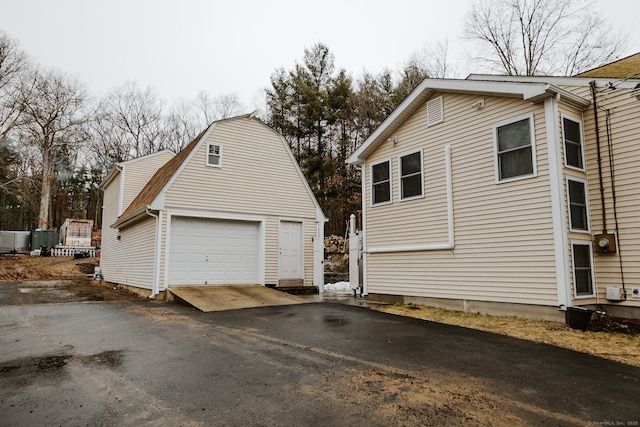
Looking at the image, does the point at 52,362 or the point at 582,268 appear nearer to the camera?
the point at 52,362

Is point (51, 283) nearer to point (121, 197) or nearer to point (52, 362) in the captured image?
point (121, 197)

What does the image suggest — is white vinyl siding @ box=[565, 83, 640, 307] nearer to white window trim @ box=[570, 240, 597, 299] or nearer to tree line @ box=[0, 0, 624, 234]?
white window trim @ box=[570, 240, 597, 299]

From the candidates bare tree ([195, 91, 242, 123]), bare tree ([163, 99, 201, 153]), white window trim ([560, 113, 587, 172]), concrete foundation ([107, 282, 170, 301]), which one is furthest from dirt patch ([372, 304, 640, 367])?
bare tree ([163, 99, 201, 153])

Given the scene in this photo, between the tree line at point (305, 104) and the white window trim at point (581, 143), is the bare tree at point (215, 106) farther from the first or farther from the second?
the white window trim at point (581, 143)

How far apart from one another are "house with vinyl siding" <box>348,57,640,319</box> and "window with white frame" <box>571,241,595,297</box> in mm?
26

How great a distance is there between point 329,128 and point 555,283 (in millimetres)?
21482

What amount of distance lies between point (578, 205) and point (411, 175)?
12.5 ft

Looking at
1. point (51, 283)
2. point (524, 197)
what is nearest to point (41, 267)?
point (51, 283)

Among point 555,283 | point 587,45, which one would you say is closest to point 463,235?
point 555,283

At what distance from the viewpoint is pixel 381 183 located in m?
10.9

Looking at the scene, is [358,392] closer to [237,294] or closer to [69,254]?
[237,294]

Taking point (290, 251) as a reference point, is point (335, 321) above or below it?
below

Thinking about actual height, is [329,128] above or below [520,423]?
above

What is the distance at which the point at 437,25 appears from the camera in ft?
76.8
